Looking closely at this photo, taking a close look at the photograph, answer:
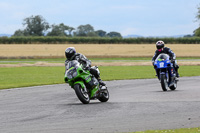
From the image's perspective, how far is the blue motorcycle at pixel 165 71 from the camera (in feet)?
56.5

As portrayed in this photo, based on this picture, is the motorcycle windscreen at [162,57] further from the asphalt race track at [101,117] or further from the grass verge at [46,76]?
the grass verge at [46,76]

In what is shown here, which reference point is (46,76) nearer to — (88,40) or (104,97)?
(104,97)

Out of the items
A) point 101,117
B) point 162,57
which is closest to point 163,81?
point 162,57

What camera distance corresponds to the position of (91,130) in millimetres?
8430

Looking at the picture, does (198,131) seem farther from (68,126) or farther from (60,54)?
(60,54)

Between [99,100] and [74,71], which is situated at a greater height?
[74,71]

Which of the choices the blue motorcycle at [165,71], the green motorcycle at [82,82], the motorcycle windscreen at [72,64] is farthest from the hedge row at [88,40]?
the motorcycle windscreen at [72,64]

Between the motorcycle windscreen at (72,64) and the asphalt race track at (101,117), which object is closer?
the asphalt race track at (101,117)

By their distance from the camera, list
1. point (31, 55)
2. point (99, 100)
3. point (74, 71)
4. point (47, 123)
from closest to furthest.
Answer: point (47, 123) → point (74, 71) → point (99, 100) → point (31, 55)

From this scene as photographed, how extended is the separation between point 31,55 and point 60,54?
188 inches

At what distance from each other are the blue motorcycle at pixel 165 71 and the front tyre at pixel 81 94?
4.91 m

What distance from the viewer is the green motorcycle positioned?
12664 mm

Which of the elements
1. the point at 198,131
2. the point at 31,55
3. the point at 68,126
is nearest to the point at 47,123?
the point at 68,126

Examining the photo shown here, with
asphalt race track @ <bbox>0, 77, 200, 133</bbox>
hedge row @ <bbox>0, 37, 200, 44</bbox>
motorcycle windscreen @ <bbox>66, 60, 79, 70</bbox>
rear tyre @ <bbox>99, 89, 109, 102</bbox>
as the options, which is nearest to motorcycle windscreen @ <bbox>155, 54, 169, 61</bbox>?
asphalt race track @ <bbox>0, 77, 200, 133</bbox>
